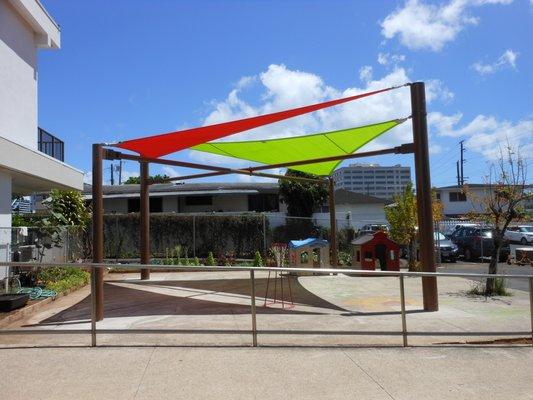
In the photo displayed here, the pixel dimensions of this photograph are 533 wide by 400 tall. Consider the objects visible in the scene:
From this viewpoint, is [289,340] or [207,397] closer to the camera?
[207,397]

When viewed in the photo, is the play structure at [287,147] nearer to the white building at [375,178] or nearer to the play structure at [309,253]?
the play structure at [309,253]

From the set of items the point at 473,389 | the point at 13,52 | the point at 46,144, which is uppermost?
the point at 13,52

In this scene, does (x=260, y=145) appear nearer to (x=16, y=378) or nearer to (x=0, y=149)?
(x=0, y=149)

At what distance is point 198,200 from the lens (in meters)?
39.8

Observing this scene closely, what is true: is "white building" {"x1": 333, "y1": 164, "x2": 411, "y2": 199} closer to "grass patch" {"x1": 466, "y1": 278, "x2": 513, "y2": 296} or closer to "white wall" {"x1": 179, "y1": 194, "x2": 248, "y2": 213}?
"white wall" {"x1": 179, "y1": 194, "x2": 248, "y2": 213}

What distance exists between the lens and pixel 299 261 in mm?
17016

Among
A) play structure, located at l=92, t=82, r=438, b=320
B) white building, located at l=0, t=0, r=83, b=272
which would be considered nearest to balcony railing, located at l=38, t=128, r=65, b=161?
white building, located at l=0, t=0, r=83, b=272

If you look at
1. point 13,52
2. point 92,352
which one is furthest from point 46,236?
point 92,352

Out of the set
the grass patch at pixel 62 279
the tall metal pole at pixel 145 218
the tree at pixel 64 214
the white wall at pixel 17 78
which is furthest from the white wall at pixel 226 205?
the grass patch at pixel 62 279

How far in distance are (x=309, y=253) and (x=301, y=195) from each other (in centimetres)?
1823

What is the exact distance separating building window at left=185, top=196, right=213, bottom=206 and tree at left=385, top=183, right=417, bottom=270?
22.4 meters

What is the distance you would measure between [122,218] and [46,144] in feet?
22.6

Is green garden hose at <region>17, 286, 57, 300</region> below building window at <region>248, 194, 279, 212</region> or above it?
below

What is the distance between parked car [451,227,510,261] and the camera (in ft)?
80.3
